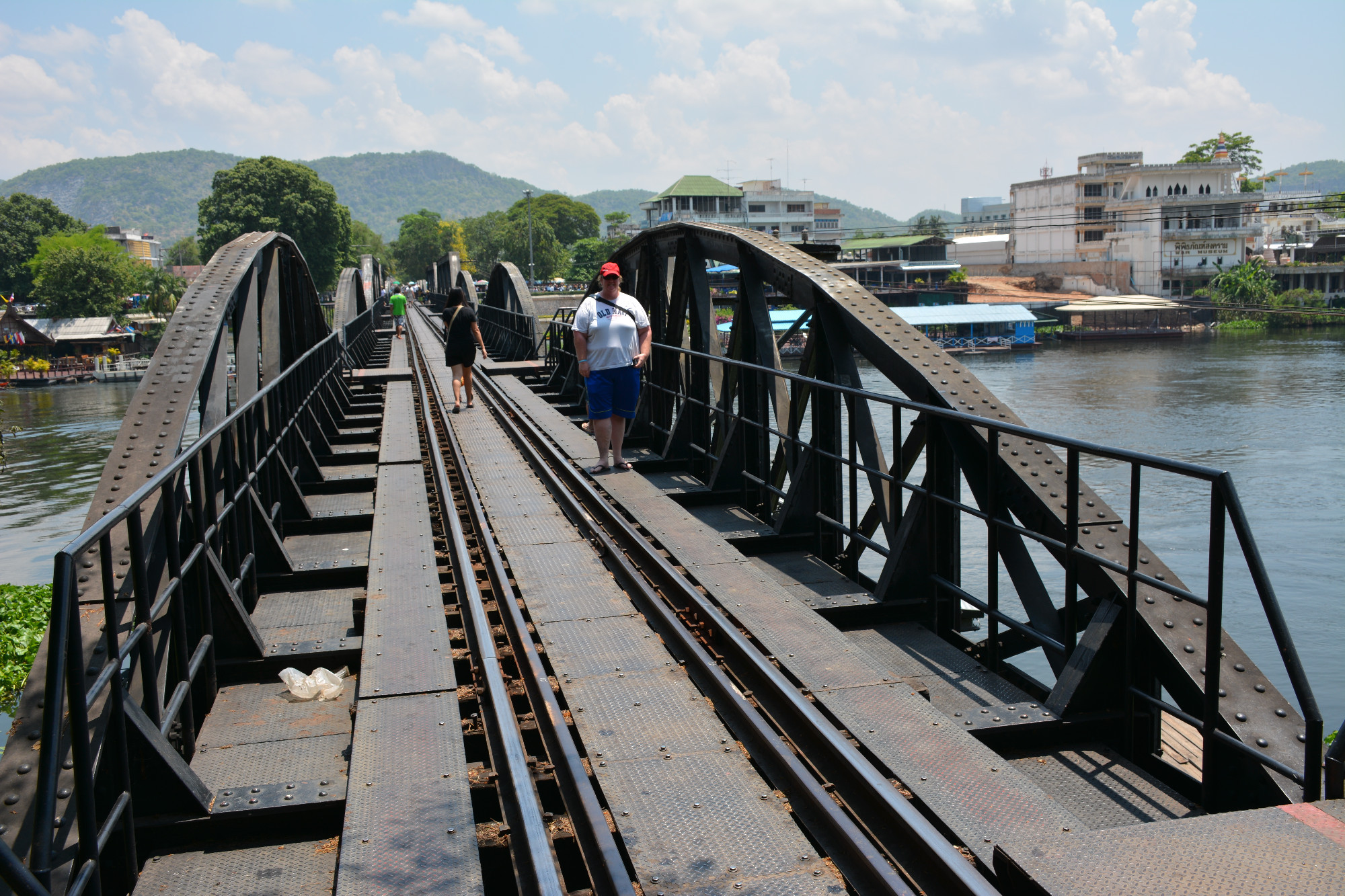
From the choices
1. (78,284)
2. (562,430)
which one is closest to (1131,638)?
(562,430)

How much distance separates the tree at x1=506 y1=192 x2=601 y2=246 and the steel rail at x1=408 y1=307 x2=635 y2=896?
6165 inches

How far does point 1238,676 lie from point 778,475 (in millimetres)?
4922

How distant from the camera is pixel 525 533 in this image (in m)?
7.16

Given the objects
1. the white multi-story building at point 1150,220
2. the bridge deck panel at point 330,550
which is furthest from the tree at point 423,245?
A: the bridge deck panel at point 330,550

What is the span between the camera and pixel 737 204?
120688 millimetres

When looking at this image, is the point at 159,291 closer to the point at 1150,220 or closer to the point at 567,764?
the point at 1150,220

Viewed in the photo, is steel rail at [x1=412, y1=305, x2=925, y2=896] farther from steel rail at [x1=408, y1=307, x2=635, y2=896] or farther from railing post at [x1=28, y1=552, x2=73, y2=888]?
railing post at [x1=28, y1=552, x2=73, y2=888]

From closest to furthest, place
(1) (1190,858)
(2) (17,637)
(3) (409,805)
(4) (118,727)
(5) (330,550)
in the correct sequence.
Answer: (1) (1190,858) → (4) (118,727) → (3) (409,805) → (5) (330,550) → (2) (17,637)

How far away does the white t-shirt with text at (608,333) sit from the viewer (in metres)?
8.62

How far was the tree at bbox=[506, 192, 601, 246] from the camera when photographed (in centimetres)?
16325

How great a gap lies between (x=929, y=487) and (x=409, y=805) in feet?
10.2

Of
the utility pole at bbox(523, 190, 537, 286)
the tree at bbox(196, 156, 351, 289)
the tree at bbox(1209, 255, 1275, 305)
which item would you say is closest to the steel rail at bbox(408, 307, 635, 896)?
the utility pole at bbox(523, 190, 537, 286)

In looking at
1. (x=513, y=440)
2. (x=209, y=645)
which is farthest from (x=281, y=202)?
(x=209, y=645)

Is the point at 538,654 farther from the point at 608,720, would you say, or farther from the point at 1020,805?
the point at 1020,805
